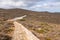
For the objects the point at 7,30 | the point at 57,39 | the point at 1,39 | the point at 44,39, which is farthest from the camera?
the point at 57,39

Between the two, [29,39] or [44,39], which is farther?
[44,39]

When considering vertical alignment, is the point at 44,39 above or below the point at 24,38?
below

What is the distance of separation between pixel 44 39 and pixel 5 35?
3245 mm

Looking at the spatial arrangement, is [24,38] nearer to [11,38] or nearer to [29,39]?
[29,39]

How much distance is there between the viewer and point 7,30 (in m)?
17.8

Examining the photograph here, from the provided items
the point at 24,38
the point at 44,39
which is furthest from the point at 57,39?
the point at 24,38

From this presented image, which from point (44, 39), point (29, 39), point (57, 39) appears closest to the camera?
point (29, 39)

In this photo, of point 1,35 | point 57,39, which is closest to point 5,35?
point 1,35

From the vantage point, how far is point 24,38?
11.0 metres

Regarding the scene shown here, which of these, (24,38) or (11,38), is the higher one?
(24,38)

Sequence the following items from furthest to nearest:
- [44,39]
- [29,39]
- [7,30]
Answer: [7,30], [44,39], [29,39]

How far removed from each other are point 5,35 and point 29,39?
5373mm

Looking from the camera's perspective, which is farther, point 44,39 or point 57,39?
point 57,39

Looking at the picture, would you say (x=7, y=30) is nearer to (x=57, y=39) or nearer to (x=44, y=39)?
(x=44, y=39)
